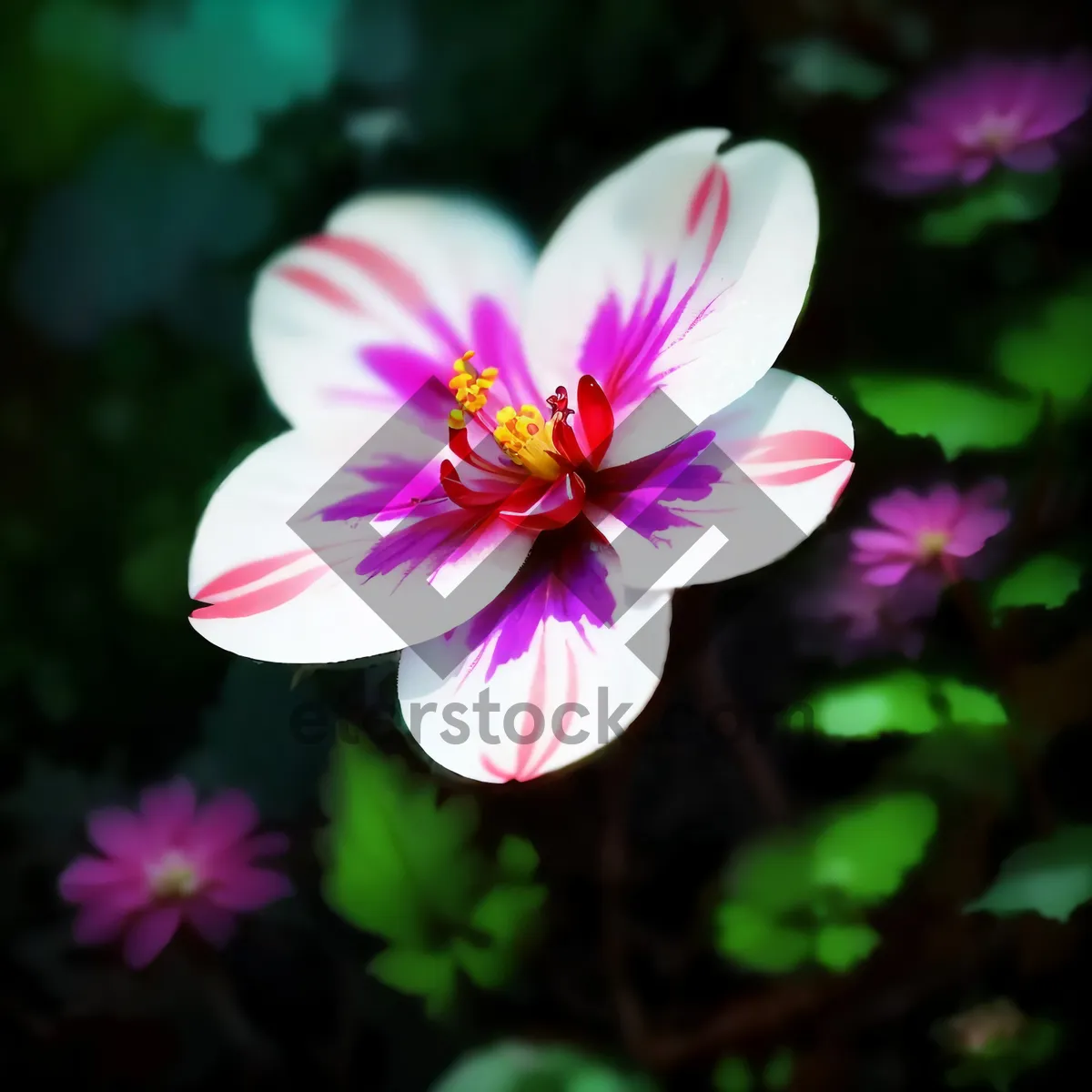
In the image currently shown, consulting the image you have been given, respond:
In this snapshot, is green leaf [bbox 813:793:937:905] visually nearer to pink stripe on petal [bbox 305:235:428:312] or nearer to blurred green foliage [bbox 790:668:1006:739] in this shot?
blurred green foliage [bbox 790:668:1006:739]

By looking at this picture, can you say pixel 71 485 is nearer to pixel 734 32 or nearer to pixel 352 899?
pixel 352 899

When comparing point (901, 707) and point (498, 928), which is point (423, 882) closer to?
point (498, 928)

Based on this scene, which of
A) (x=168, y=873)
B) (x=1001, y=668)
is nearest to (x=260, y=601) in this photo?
(x=168, y=873)

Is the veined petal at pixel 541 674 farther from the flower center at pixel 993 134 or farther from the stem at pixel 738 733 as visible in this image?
the flower center at pixel 993 134

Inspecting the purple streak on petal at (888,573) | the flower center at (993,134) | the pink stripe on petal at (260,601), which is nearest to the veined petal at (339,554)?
the pink stripe on petal at (260,601)

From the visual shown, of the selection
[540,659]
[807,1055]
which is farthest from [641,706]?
[807,1055]

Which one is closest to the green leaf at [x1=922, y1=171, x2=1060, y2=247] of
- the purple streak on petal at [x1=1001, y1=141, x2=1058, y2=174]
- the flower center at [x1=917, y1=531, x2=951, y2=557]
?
the purple streak on petal at [x1=1001, y1=141, x2=1058, y2=174]
